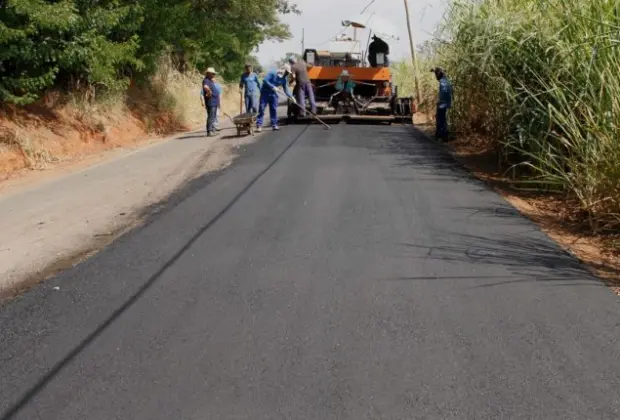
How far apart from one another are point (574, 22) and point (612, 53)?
1.07 m

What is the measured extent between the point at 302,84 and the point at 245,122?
109 inches

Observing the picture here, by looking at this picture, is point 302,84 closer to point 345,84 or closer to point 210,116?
point 345,84

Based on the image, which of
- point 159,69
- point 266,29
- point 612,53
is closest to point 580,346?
point 612,53

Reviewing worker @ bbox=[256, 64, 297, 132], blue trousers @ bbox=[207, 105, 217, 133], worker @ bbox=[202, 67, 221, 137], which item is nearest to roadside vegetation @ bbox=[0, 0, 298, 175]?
worker @ bbox=[202, 67, 221, 137]

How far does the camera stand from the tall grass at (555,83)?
6707mm

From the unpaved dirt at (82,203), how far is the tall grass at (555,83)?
4765 millimetres

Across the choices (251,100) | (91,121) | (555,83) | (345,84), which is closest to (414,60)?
(345,84)

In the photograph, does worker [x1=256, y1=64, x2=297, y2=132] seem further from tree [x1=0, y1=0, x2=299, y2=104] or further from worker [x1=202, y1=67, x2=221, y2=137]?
tree [x1=0, y1=0, x2=299, y2=104]

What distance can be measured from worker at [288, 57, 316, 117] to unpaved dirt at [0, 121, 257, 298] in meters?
4.26

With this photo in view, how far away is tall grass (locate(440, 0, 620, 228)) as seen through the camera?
6.71 metres

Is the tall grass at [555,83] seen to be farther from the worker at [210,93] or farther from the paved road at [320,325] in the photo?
the worker at [210,93]

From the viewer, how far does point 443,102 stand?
45.5 feet

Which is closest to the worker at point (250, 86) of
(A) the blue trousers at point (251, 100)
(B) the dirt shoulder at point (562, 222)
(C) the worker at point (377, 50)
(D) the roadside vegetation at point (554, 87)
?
(A) the blue trousers at point (251, 100)

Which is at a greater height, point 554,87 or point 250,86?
point 250,86
